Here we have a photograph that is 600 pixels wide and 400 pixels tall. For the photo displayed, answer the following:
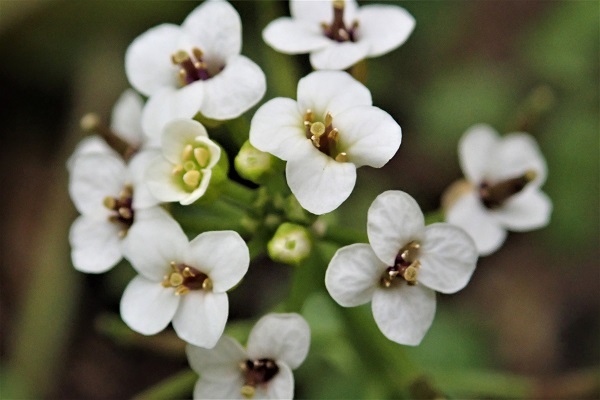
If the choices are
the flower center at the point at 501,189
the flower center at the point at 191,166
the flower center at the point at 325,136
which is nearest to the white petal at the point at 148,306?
the flower center at the point at 191,166

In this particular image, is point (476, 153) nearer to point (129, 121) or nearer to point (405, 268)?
point (405, 268)

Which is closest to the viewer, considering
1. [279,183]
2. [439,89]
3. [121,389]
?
[279,183]

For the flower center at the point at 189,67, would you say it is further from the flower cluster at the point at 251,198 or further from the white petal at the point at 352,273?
the white petal at the point at 352,273

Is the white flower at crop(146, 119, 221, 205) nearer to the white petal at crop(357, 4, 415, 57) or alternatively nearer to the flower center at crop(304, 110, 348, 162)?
the flower center at crop(304, 110, 348, 162)

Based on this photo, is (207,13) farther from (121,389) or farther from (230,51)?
(121,389)

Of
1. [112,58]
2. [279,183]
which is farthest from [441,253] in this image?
[112,58]

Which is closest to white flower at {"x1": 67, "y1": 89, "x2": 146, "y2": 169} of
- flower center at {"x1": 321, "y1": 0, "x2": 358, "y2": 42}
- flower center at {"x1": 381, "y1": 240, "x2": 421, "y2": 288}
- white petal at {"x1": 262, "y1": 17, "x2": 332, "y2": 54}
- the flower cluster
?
the flower cluster
